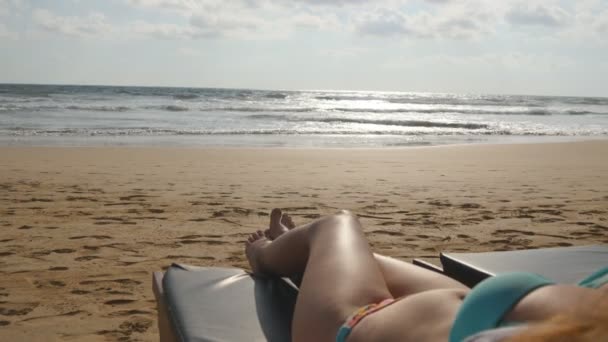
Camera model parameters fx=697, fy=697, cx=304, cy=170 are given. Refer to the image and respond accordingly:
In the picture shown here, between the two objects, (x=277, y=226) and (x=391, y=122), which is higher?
(x=277, y=226)

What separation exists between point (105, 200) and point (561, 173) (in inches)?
228

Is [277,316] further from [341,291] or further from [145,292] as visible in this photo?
[145,292]

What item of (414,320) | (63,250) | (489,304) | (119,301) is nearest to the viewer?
(489,304)

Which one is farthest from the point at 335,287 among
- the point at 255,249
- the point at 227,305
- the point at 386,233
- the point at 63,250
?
the point at 386,233

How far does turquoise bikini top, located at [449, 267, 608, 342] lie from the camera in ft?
4.16

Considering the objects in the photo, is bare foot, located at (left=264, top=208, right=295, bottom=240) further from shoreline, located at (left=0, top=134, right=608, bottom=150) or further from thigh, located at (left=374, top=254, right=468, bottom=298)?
shoreline, located at (left=0, top=134, right=608, bottom=150)

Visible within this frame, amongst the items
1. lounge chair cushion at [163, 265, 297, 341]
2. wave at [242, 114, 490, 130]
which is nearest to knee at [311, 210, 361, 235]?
lounge chair cushion at [163, 265, 297, 341]

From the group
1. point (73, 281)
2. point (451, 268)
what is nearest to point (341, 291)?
point (451, 268)

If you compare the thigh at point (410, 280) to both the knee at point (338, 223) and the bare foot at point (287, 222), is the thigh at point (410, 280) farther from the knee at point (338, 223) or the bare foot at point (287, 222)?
the bare foot at point (287, 222)

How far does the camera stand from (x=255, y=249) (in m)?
2.89

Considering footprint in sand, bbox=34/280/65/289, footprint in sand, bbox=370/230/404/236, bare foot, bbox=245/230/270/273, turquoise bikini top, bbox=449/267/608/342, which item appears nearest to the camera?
turquoise bikini top, bbox=449/267/608/342

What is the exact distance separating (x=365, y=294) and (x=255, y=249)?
122 centimetres

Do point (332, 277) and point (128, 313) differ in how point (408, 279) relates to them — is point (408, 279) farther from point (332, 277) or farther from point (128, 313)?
point (128, 313)

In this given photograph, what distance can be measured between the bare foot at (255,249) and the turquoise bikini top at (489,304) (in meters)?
1.55
